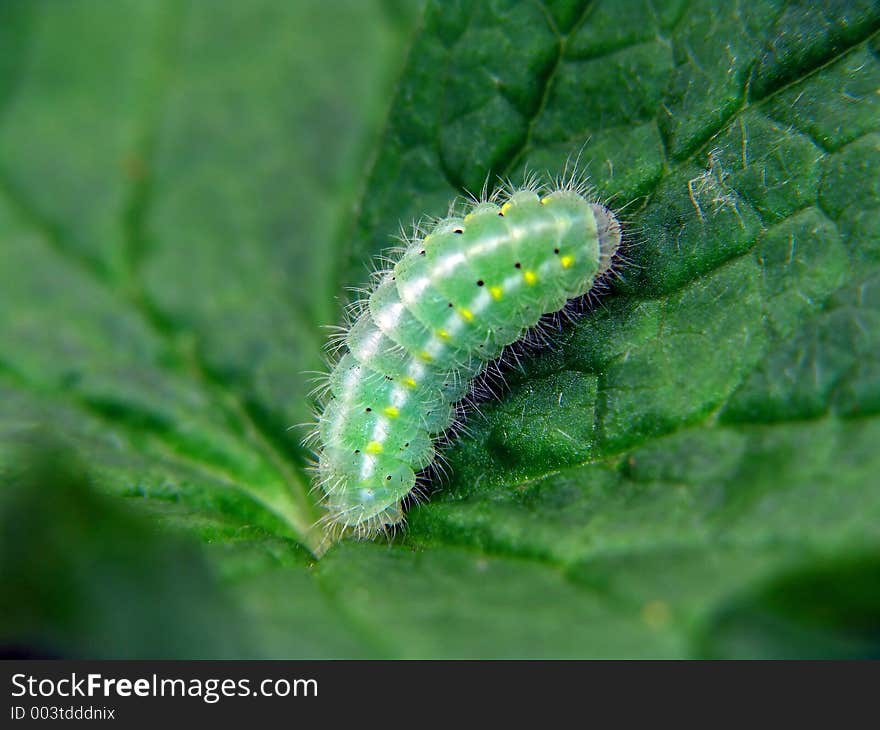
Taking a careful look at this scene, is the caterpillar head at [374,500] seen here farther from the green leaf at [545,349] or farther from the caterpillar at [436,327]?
the green leaf at [545,349]

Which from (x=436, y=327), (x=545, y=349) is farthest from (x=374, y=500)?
(x=545, y=349)

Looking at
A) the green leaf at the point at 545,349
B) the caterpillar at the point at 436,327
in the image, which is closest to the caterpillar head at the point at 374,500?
the caterpillar at the point at 436,327

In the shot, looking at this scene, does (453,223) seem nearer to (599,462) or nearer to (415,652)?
(599,462)

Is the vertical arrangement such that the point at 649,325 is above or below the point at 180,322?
below

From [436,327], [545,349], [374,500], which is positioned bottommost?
[374,500]

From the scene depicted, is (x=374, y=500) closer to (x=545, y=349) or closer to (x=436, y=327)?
(x=436, y=327)

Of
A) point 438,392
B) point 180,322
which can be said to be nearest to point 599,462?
point 438,392
